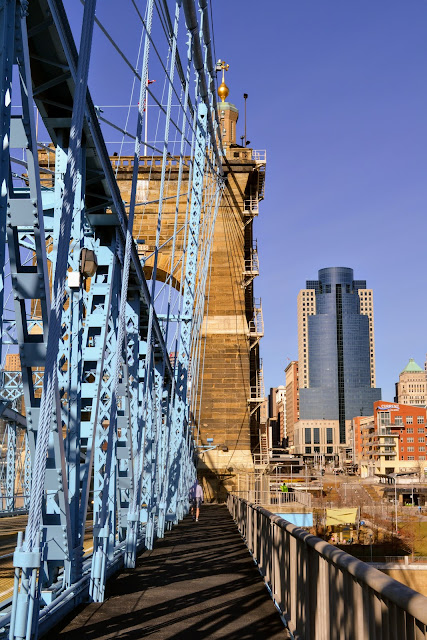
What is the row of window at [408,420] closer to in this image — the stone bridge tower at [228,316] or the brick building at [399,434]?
the brick building at [399,434]

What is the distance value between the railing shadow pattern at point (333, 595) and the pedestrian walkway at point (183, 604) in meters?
0.34

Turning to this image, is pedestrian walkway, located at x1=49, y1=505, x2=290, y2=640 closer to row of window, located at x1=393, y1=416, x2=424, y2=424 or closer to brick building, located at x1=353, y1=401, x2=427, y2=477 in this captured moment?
brick building, located at x1=353, y1=401, x2=427, y2=477

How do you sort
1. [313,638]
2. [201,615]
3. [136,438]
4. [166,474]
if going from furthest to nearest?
[166,474] → [136,438] → [201,615] → [313,638]

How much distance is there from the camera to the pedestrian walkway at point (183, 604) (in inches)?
283

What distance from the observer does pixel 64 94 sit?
8.33 m

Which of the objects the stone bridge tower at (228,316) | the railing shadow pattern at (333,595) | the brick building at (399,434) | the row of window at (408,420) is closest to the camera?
the railing shadow pattern at (333,595)

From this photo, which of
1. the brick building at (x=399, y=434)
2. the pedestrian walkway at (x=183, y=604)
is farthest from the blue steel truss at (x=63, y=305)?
the brick building at (x=399, y=434)

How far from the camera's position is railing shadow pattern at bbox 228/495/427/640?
3.74m

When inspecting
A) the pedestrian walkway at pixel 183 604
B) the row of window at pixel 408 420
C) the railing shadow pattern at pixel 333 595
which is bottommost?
the pedestrian walkway at pixel 183 604

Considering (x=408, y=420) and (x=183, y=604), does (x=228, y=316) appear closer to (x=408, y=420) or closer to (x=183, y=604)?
(x=183, y=604)

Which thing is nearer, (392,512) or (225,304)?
(225,304)

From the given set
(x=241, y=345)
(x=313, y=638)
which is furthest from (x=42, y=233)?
(x=241, y=345)

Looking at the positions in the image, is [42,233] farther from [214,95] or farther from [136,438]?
[214,95]

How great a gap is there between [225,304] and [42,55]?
33681 millimetres
